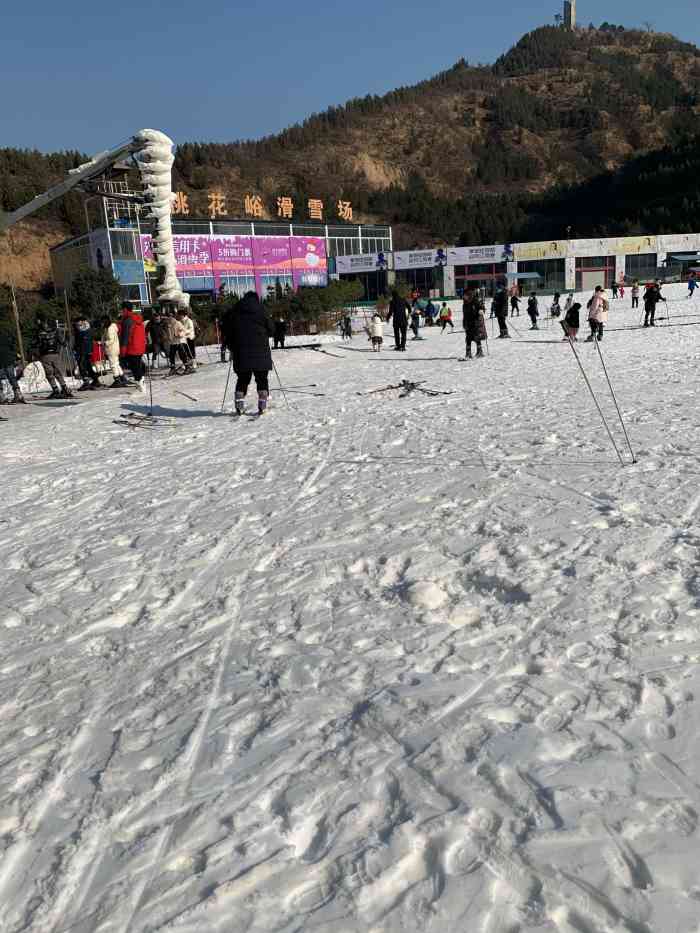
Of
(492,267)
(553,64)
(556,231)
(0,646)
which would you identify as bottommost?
(0,646)

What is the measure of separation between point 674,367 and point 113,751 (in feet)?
39.1

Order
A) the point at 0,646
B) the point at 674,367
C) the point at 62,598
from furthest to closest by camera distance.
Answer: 1. the point at 674,367
2. the point at 62,598
3. the point at 0,646

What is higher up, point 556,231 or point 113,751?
point 556,231

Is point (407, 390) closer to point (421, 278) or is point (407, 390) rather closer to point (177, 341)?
point (177, 341)

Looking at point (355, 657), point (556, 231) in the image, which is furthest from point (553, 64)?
point (355, 657)

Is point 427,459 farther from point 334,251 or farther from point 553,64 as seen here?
point 553,64

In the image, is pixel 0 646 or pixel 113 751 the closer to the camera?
pixel 113 751

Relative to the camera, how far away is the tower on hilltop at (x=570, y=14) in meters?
184

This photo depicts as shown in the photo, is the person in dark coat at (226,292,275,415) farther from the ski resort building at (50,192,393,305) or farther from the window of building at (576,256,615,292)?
the window of building at (576,256,615,292)

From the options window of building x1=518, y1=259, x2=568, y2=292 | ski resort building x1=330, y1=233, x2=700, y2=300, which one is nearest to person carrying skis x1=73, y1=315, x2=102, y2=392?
ski resort building x1=330, y1=233, x2=700, y2=300

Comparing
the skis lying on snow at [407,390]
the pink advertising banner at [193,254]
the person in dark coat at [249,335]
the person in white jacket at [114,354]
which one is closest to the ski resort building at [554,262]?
the pink advertising banner at [193,254]

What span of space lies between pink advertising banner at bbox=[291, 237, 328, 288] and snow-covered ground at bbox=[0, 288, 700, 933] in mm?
54719

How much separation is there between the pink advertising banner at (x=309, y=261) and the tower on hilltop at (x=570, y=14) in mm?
166910

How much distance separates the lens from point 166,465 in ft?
24.9
